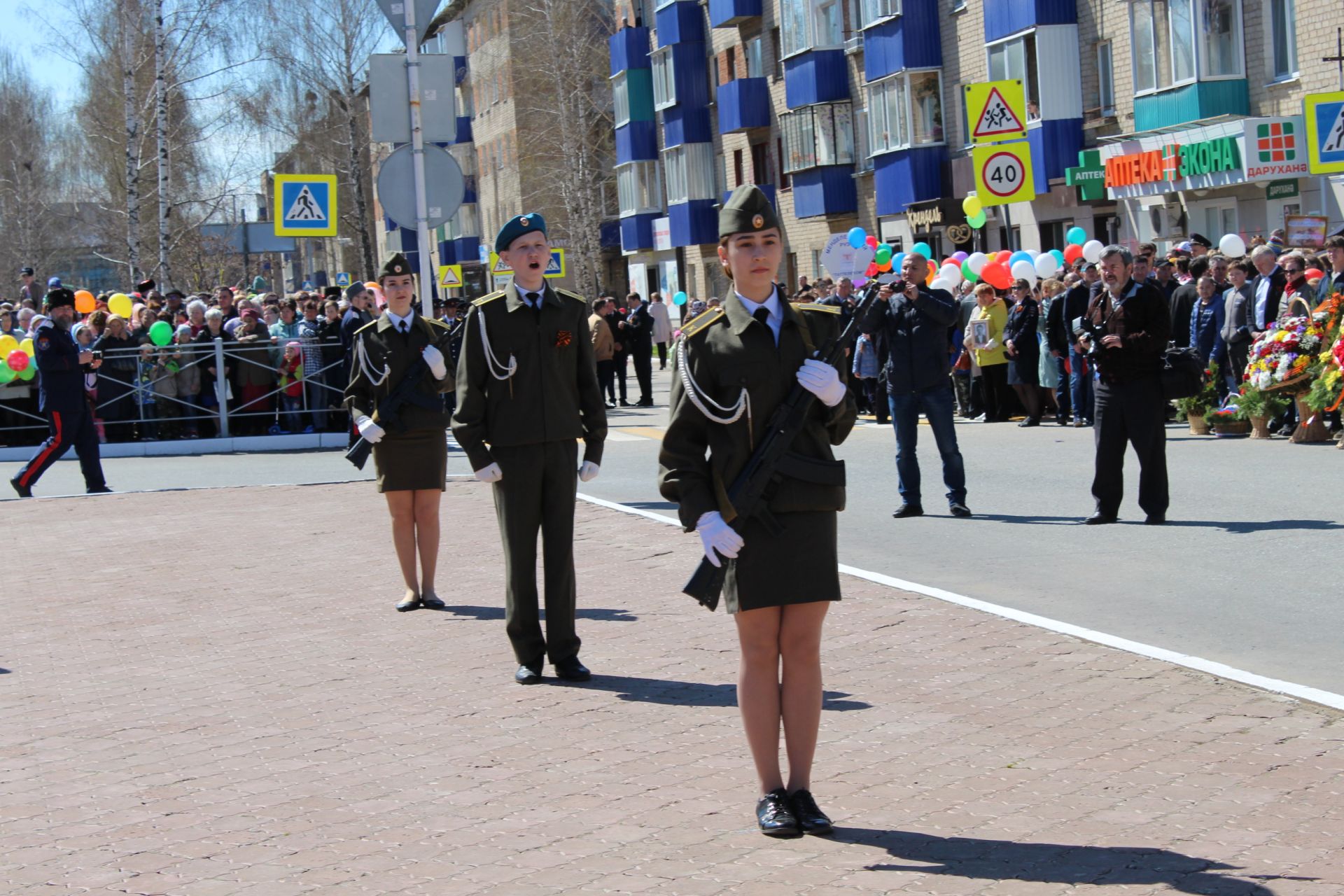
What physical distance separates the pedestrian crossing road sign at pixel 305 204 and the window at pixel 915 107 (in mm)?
20727

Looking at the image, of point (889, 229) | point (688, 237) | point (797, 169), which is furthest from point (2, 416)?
point (688, 237)

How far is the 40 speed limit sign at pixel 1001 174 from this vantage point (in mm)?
20984

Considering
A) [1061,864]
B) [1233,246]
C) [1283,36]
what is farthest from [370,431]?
[1283,36]

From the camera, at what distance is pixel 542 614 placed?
922 centimetres

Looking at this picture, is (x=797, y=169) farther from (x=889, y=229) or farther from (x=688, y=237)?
(x=688, y=237)

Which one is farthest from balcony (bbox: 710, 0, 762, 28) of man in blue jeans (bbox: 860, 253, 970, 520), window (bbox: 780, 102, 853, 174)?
man in blue jeans (bbox: 860, 253, 970, 520)

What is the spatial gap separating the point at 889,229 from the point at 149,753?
36.1m

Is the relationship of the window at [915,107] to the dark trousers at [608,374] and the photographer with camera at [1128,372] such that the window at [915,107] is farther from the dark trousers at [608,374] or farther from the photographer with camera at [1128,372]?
the photographer with camera at [1128,372]

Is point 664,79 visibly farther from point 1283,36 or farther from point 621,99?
point 1283,36

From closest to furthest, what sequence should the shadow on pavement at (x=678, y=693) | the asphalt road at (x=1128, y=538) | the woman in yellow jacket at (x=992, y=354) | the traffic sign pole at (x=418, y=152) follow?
the shadow on pavement at (x=678, y=693) < the asphalt road at (x=1128, y=538) < the traffic sign pole at (x=418, y=152) < the woman in yellow jacket at (x=992, y=354)

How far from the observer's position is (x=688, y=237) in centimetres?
5491

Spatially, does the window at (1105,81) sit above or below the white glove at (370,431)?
above

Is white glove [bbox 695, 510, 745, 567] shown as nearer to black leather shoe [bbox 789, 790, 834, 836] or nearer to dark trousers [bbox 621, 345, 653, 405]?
black leather shoe [bbox 789, 790, 834, 836]

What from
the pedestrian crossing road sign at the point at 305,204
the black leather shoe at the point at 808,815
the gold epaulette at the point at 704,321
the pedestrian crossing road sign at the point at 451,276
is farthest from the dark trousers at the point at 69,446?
the pedestrian crossing road sign at the point at 451,276
